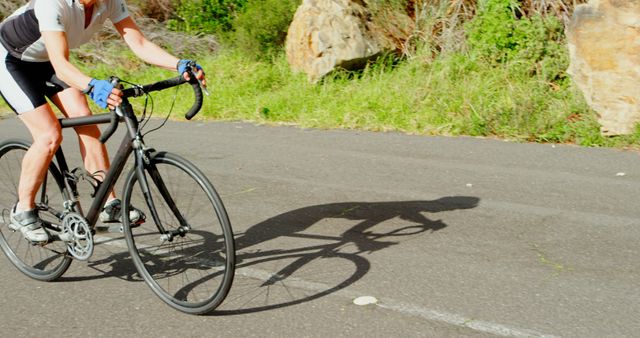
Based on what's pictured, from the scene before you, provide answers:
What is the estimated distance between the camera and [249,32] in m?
13.7

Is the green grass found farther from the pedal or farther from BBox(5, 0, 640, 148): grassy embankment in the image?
the pedal

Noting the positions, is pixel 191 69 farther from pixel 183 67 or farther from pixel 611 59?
pixel 611 59

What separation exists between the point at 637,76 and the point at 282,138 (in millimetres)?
4078

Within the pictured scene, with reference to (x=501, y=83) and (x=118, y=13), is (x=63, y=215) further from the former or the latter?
(x=501, y=83)

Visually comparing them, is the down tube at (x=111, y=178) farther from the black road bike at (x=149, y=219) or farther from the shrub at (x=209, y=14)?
the shrub at (x=209, y=14)

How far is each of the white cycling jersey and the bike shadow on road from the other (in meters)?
1.79

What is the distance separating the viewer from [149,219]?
514 cm

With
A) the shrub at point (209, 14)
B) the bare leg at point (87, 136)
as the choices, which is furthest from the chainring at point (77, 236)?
the shrub at point (209, 14)

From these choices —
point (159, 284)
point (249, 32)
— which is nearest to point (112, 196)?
point (159, 284)

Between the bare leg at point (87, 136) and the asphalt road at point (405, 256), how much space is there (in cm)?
75

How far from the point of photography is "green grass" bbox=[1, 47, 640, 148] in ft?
30.7

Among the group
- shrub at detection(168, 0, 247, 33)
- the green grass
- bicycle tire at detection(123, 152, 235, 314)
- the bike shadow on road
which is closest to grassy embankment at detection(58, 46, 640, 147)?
the green grass

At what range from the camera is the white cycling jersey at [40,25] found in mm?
4725

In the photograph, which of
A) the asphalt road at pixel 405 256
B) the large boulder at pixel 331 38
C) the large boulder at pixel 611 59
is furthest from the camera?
the large boulder at pixel 331 38
